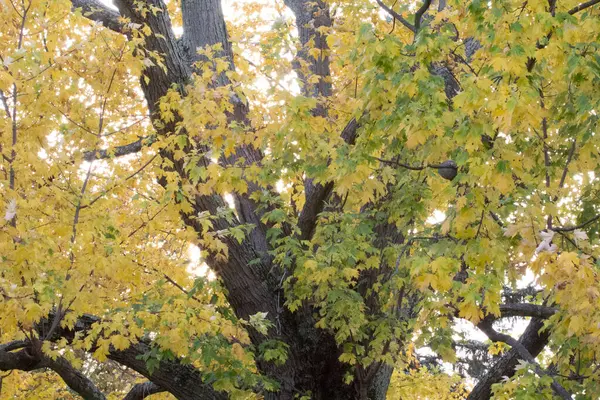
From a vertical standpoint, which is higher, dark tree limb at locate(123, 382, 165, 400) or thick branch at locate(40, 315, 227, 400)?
dark tree limb at locate(123, 382, 165, 400)

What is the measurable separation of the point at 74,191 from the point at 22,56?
107 cm

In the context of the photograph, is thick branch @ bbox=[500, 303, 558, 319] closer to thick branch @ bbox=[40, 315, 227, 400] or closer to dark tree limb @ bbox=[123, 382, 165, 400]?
thick branch @ bbox=[40, 315, 227, 400]

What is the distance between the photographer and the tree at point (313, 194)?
420 centimetres

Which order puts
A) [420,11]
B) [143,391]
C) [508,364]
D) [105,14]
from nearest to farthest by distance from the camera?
[420,11], [105,14], [508,364], [143,391]

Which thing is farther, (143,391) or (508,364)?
(143,391)

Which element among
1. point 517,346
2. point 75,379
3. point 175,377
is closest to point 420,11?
point 517,346

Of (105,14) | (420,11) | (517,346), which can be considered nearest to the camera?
(420,11)

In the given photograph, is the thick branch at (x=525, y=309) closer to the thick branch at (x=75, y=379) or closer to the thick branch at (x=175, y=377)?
the thick branch at (x=175, y=377)

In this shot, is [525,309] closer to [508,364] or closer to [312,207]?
[508,364]

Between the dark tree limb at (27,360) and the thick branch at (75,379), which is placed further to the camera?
the thick branch at (75,379)

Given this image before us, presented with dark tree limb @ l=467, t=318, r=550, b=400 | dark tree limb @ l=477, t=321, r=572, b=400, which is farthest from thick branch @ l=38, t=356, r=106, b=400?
dark tree limb @ l=467, t=318, r=550, b=400

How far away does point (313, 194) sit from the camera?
21.9ft

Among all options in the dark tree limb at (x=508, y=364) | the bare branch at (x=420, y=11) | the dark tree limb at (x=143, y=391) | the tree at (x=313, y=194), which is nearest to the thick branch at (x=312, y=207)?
the tree at (x=313, y=194)

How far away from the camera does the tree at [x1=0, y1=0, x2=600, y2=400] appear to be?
4203 mm
